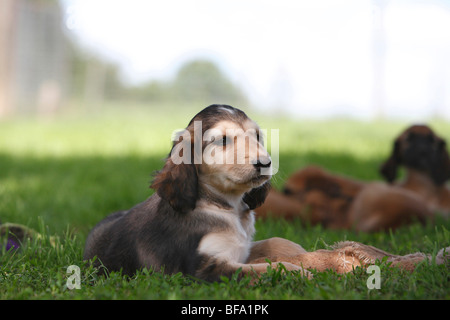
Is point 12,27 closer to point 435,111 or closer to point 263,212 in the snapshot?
point 263,212

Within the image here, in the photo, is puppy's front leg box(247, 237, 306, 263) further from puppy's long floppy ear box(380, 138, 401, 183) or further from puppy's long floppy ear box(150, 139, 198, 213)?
puppy's long floppy ear box(380, 138, 401, 183)

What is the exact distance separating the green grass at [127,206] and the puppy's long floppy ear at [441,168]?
116 centimetres

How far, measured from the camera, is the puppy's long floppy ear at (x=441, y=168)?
687 cm

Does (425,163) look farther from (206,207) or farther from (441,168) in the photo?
(206,207)

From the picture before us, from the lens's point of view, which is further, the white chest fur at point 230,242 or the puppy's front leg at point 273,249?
the puppy's front leg at point 273,249

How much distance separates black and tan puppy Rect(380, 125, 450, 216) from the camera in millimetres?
6805

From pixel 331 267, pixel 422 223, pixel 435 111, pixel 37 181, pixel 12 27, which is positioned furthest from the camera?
pixel 435 111

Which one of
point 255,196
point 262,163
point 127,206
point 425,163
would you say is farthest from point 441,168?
point 262,163

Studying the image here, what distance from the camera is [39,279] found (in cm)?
330

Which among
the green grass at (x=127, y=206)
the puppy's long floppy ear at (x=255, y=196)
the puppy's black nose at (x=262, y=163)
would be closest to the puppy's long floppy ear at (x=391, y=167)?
the green grass at (x=127, y=206)

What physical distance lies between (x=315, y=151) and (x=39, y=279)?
25.9 feet

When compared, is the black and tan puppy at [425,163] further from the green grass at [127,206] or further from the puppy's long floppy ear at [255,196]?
the puppy's long floppy ear at [255,196]

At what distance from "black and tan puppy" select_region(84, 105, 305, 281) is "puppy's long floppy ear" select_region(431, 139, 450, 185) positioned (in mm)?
4296

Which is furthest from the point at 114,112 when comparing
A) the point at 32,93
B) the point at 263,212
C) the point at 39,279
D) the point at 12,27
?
the point at 39,279
